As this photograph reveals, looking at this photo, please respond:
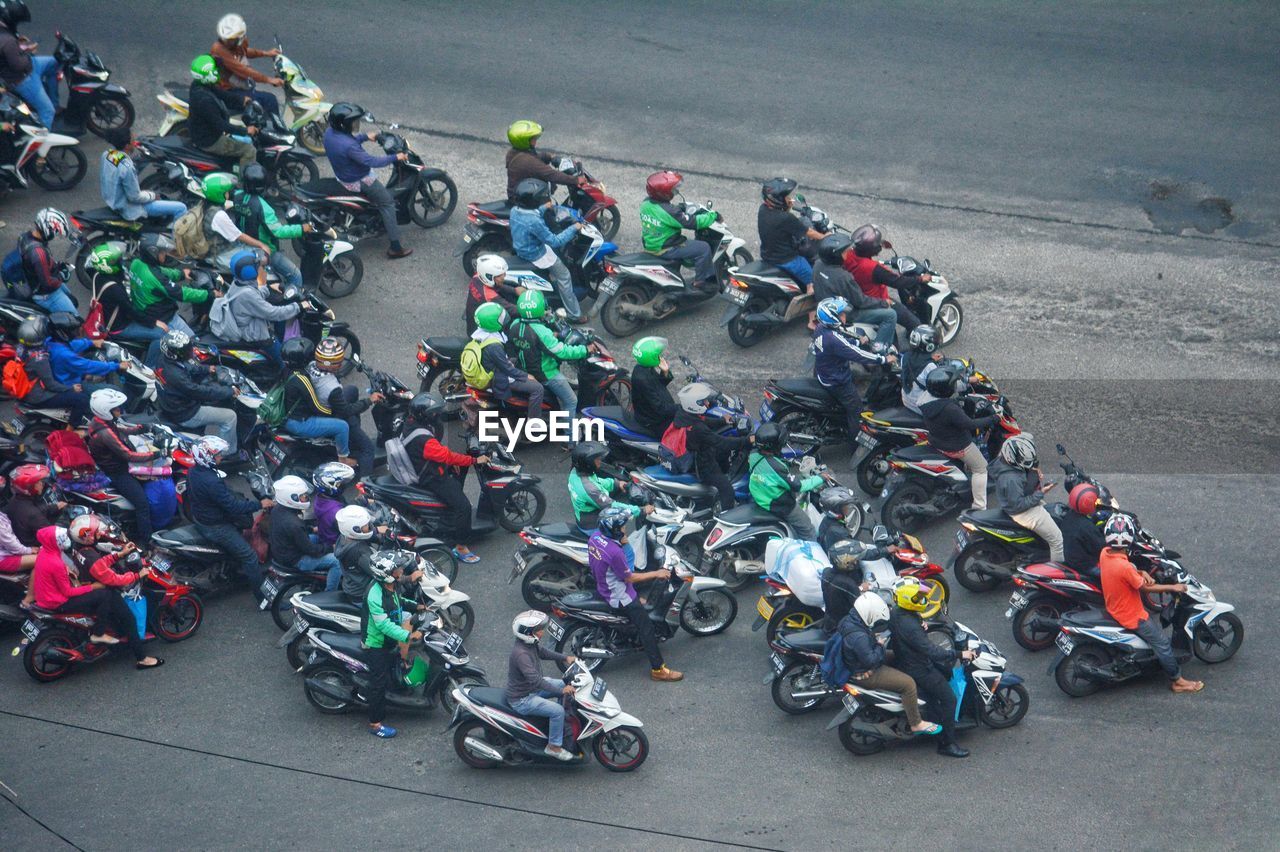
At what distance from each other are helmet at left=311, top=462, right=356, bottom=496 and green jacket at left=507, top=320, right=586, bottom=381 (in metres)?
2.71

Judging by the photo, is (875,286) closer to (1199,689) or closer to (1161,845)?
(1199,689)

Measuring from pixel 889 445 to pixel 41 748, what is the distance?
8604 millimetres

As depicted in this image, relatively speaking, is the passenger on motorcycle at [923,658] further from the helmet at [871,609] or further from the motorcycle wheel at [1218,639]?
the motorcycle wheel at [1218,639]

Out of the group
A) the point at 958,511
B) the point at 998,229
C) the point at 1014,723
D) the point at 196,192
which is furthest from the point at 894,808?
the point at 196,192

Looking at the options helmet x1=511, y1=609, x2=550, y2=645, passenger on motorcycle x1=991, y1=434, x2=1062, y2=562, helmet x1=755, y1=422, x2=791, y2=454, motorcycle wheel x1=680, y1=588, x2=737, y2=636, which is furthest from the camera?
helmet x1=755, y1=422, x2=791, y2=454

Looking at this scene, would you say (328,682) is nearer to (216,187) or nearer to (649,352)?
(649,352)

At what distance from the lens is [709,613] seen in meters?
12.2

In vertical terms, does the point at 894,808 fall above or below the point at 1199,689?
below

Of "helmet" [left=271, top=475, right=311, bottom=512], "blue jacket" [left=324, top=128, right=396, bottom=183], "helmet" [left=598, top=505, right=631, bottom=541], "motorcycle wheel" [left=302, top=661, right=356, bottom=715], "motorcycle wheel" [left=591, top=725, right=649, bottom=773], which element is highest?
"blue jacket" [left=324, top=128, right=396, bottom=183]

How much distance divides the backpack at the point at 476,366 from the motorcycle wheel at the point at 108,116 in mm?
8147

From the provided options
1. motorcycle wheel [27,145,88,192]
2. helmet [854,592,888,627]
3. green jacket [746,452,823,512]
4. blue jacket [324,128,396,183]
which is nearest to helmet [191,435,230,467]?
blue jacket [324,128,396,183]

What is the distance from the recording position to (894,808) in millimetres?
10297

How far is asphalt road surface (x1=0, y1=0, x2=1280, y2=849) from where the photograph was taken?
34.2ft

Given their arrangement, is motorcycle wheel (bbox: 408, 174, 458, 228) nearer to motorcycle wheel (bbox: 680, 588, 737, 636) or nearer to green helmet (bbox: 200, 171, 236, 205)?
green helmet (bbox: 200, 171, 236, 205)
